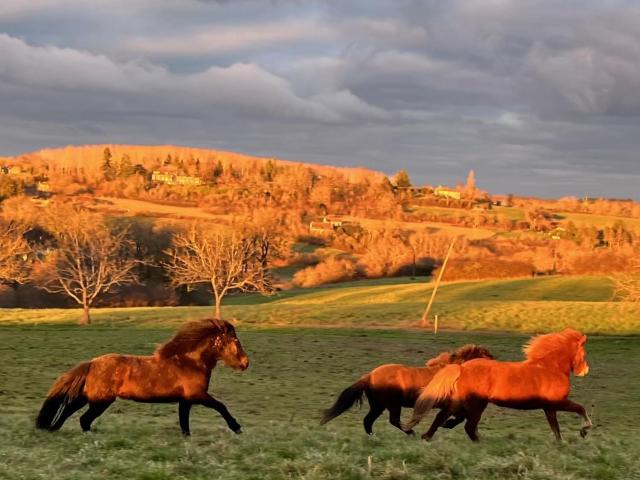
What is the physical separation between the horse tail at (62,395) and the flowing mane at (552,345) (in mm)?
7024

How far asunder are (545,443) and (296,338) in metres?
32.7

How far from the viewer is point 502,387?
1048 cm

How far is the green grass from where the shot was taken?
7.74 metres

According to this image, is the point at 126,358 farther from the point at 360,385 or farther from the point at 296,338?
the point at 296,338

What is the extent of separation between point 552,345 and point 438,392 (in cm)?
216

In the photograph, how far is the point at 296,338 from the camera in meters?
42.8

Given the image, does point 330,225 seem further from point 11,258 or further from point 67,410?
point 67,410

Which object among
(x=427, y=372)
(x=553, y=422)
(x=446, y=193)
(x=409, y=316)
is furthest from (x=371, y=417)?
(x=446, y=193)

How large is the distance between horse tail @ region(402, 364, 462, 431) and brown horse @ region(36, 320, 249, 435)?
2.84 m

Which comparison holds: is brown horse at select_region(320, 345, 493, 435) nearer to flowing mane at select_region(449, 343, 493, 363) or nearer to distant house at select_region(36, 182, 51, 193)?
flowing mane at select_region(449, 343, 493, 363)

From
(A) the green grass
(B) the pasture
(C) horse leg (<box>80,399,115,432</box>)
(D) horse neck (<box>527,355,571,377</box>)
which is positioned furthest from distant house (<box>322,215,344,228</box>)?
(C) horse leg (<box>80,399,115,432</box>)

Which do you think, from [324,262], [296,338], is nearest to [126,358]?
[296,338]

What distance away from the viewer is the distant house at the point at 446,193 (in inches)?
6481

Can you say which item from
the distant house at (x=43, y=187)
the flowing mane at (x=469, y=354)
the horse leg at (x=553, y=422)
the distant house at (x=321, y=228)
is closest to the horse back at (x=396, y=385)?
the flowing mane at (x=469, y=354)
